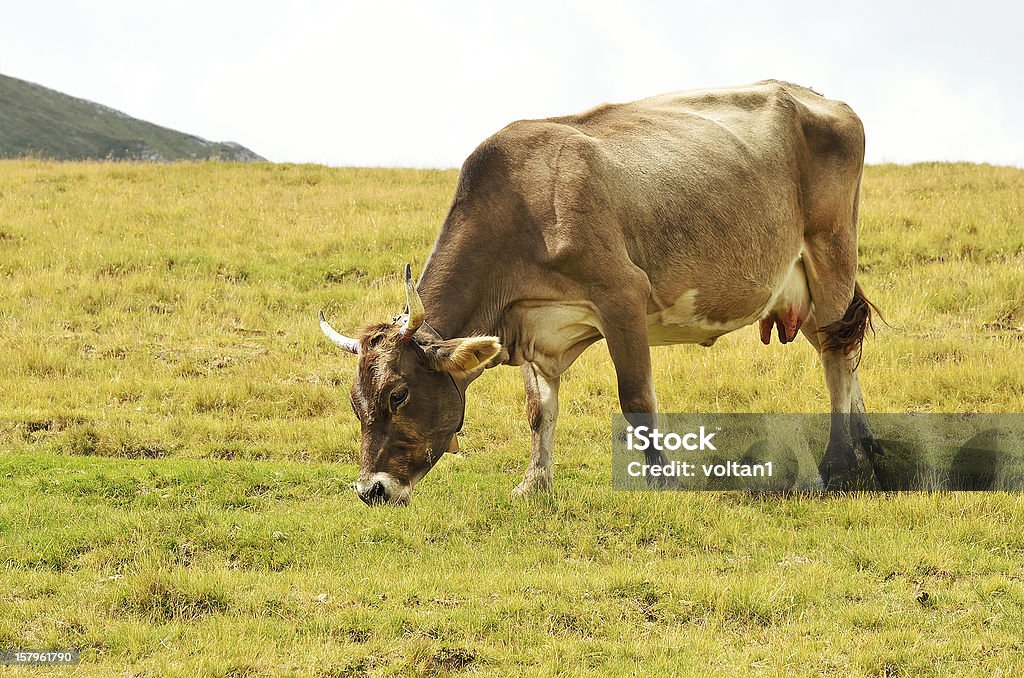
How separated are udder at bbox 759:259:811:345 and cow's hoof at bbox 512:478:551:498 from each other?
267 cm

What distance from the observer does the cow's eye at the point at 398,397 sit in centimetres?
801

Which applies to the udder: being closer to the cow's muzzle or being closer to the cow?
the cow

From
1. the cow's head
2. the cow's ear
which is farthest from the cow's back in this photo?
the cow's head

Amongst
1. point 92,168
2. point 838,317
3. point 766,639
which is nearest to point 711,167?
point 838,317

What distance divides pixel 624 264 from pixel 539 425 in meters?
1.77

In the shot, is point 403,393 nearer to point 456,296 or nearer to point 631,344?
point 456,296

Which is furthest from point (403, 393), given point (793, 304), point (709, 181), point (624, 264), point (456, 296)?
point (793, 304)

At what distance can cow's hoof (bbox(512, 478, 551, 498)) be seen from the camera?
9.31 metres

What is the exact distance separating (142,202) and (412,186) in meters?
5.68

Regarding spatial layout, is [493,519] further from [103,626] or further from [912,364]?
[912,364]

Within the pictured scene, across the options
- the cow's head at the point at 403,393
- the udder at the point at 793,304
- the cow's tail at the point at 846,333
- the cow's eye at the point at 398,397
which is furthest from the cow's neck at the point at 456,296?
the cow's tail at the point at 846,333

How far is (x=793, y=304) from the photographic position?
34.4 ft

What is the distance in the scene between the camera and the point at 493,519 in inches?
346

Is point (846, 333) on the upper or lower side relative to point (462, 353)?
upper
